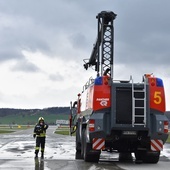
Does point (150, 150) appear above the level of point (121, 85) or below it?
below

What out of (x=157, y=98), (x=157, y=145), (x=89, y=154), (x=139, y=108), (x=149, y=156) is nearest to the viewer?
(x=139, y=108)

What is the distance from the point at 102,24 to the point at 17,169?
15.5 metres

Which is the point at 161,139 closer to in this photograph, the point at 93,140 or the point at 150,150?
the point at 150,150

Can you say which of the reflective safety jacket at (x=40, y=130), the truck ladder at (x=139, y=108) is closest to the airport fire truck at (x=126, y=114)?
the truck ladder at (x=139, y=108)

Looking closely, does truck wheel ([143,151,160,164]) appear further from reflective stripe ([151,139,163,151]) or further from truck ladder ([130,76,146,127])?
truck ladder ([130,76,146,127])

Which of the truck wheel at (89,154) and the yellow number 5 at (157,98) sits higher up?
the yellow number 5 at (157,98)

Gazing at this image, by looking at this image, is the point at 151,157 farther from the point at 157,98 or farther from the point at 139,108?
the point at 157,98

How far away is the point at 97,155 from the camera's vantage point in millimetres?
15500

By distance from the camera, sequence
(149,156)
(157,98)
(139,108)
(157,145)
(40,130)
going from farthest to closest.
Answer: (40,130)
(149,156)
(157,145)
(157,98)
(139,108)

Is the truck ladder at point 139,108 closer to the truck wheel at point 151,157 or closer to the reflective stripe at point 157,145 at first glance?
the reflective stripe at point 157,145

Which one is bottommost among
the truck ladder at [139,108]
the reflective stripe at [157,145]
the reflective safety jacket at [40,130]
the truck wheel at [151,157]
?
the truck wheel at [151,157]

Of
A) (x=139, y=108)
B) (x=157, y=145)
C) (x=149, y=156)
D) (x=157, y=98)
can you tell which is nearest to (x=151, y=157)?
(x=149, y=156)

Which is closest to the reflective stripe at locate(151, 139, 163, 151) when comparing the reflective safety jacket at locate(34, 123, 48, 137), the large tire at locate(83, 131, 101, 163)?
the large tire at locate(83, 131, 101, 163)

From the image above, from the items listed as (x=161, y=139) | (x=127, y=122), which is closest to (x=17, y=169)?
(x=127, y=122)
